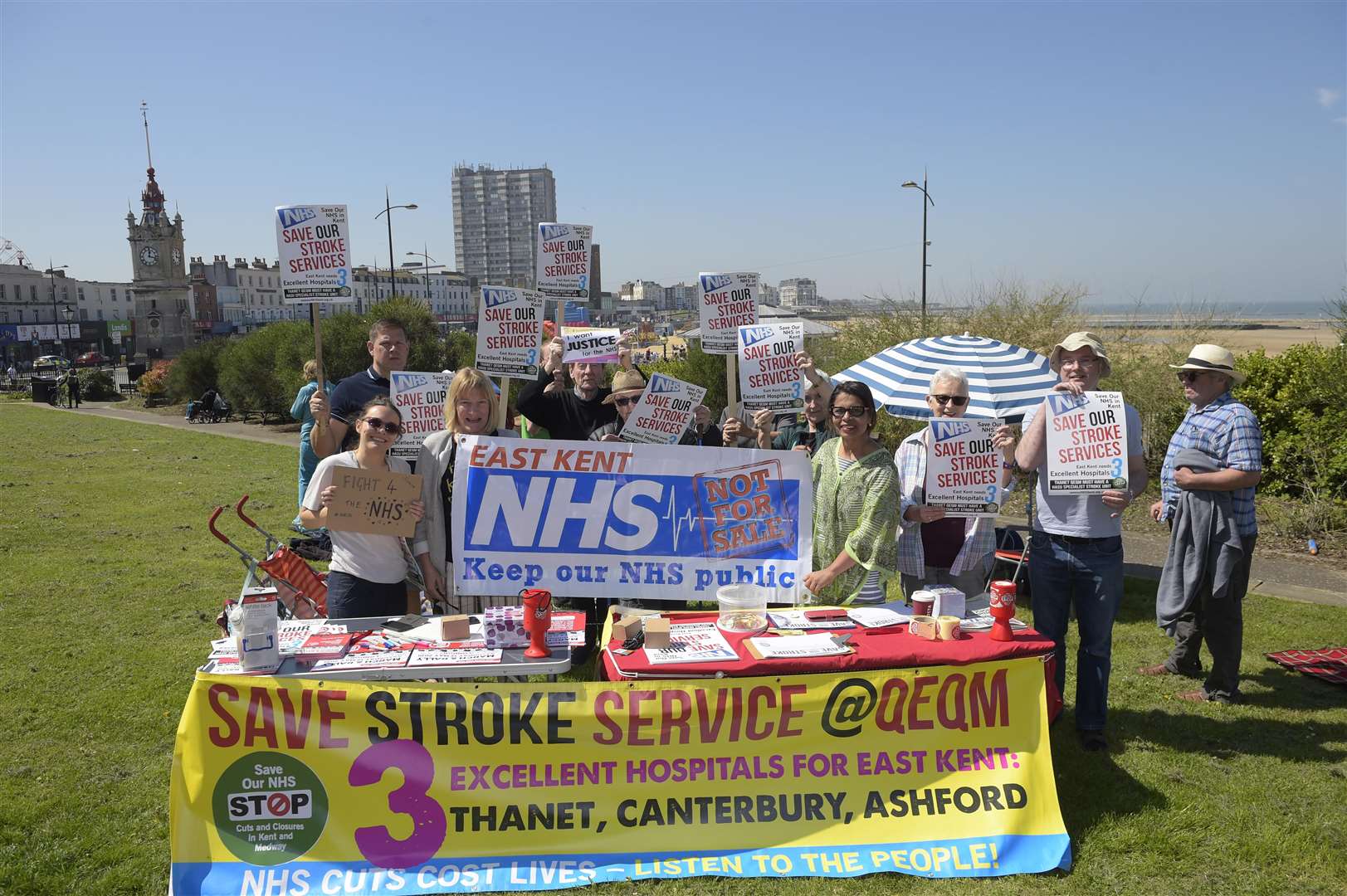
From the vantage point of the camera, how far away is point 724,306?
22.1ft

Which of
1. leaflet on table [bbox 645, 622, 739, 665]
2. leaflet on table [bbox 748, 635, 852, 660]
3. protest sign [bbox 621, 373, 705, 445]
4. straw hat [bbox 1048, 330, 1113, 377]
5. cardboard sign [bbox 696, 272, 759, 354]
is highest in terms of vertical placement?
cardboard sign [bbox 696, 272, 759, 354]

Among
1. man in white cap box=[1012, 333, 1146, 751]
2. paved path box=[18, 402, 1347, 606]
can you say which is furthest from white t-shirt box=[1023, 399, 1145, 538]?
paved path box=[18, 402, 1347, 606]

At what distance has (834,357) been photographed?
15.7 m

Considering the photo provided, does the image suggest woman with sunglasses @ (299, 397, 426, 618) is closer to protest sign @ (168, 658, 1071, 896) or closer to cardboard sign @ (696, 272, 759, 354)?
protest sign @ (168, 658, 1071, 896)

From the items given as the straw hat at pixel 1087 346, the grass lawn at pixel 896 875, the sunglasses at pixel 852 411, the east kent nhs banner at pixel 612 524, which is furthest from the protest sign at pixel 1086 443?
the grass lawn at pixel 896 875

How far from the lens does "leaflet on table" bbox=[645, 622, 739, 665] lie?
400cm

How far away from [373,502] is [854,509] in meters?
2.48

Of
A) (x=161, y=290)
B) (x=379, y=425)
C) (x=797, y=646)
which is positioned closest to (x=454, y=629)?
(x=379, y=425)

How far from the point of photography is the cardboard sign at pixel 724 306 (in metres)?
6.73

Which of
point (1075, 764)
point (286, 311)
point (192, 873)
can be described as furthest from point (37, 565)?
point (286, 311)

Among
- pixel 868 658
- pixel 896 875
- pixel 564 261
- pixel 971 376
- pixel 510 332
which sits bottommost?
pixel 896 875

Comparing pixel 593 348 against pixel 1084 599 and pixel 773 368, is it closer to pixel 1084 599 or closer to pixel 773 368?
pixel 773 368

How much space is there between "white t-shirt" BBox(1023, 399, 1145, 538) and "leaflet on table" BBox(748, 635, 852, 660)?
59.8 inches

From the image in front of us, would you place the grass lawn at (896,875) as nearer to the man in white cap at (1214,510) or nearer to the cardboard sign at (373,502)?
the man in white cap at (1214,510)
